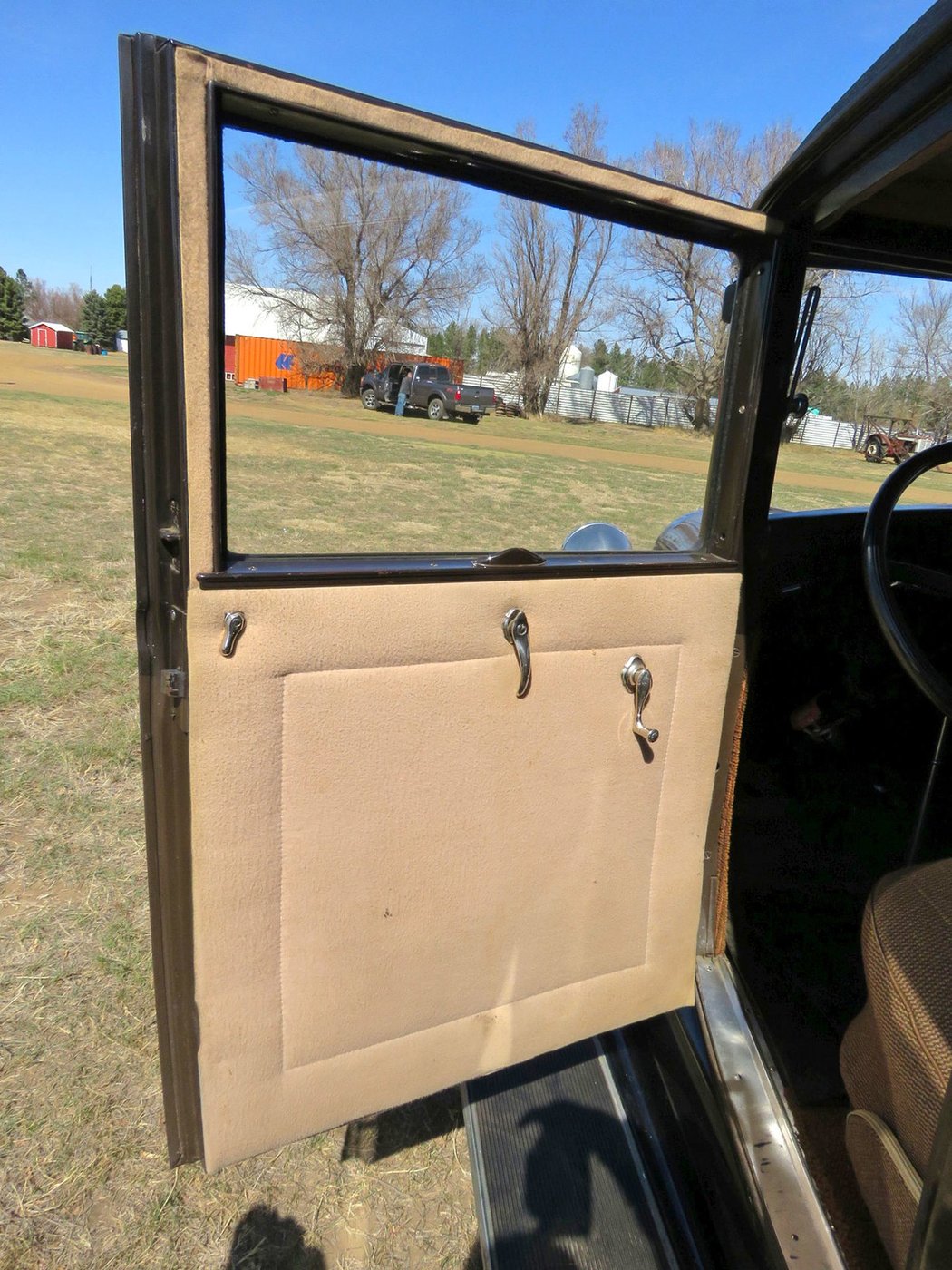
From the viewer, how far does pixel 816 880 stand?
2.31 metres

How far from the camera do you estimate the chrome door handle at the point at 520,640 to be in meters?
1.27

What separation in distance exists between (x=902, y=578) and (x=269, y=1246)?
2.04 m

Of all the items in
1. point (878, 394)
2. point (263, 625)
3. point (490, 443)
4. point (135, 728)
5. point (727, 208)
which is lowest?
point (135, 728)

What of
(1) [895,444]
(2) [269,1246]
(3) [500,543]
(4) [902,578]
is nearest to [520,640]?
(3) [500,543]

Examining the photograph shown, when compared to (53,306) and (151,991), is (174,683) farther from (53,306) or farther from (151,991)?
(53,306)

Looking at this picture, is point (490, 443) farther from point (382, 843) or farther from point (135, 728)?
point (135, 728)

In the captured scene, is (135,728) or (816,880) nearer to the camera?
(816,880)

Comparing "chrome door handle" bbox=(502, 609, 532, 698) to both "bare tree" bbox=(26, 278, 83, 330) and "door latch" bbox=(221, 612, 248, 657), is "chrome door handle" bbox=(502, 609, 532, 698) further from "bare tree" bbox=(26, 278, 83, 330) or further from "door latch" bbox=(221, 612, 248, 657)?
"bare tree" bbox=(26, 278, 83, 330)

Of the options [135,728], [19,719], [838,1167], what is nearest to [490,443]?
[838,1167]

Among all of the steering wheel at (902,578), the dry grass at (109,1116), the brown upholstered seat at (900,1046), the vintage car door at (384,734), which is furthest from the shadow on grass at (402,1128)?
the steering wheel at (902,578)

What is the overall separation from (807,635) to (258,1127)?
71.6 inches

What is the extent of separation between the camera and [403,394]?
1262 millimetres

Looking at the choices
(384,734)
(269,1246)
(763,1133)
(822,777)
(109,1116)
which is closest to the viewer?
(384,734)

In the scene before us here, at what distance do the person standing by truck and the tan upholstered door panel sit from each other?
0.29 metres
